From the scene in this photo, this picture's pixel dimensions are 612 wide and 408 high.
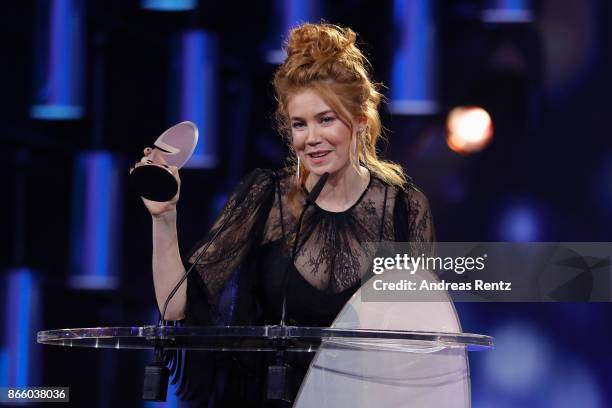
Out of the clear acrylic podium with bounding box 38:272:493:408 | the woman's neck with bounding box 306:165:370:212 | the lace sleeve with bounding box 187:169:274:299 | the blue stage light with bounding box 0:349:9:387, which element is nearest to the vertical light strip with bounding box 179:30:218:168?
the lace sleeve with bounding box 187:169:274:299

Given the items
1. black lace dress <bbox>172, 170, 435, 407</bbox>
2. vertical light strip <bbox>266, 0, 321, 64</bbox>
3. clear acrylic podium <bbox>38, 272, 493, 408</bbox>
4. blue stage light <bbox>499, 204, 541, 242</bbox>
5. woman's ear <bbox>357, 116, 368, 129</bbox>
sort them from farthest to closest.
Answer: vertical light strip <bbox>266, 0, 321, 64</bbox> → blue stage light <bbox>499, 204, 541, 242</bbox> → woman's ear <bbox>357, 116, 368, 129</bbox> → black lace dress <bbox>172, 170, 435, 407</bbox> → clear acrylic podium <bbox>38, 272, 493, 408</bbox>

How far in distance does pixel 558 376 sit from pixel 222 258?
1005 mm

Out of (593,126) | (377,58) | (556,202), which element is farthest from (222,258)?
(593,126)

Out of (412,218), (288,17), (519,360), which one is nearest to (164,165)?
(412,218)

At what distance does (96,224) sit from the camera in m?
2.65

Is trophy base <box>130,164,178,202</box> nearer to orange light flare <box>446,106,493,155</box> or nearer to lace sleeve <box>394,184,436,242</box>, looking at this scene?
lace sleeve <box>394,184,436,242</box>

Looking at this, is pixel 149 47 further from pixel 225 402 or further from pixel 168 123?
pixel 225 402

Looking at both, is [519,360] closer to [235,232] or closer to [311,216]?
[311,216]

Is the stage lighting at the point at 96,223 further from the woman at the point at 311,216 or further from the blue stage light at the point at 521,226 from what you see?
the blue stage light at the point at 521,226

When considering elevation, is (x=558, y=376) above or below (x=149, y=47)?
below

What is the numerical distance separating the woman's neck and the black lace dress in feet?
0.07

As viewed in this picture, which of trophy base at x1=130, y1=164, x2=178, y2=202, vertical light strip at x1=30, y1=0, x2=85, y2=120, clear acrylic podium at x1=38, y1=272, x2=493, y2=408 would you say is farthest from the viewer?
vertical light strip at x1=30, y1=0, x2=85, y2=120

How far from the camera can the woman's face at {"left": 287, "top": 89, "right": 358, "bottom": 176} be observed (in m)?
2.20

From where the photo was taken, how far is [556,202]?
8.07 ft
